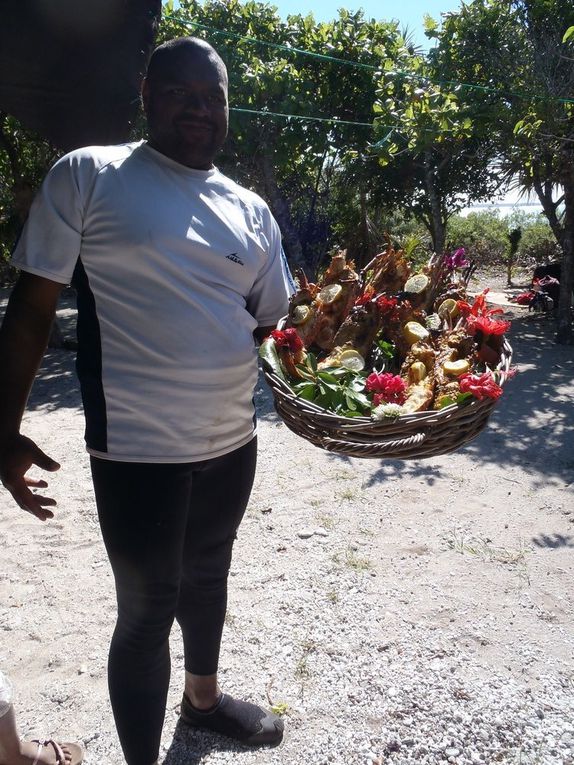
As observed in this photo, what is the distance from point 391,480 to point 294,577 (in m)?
1.32

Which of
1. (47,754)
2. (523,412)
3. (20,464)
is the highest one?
(20,464)

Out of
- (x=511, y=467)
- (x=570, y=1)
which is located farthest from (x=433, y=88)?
(x=511, y=467)

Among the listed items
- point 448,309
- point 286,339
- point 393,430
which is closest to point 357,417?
point 393,430

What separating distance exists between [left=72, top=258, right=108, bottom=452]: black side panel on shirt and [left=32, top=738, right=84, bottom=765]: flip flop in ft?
3.37

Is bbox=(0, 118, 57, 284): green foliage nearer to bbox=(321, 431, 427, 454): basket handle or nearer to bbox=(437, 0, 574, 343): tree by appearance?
bbox=(437, 0, 574, 343): tree

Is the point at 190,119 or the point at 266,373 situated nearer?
the point at 190,119

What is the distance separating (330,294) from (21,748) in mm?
1709

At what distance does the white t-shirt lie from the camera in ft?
4.35

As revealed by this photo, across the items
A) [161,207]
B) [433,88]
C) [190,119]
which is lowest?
[161,207]

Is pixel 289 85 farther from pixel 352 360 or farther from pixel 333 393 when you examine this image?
pixel 333 393

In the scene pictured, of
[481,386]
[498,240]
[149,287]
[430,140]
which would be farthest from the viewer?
[498,240]

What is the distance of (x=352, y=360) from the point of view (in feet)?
6.69

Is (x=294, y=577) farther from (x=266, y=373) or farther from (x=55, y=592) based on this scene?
(x=266, y=373)

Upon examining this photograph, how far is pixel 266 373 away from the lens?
1.79 m
